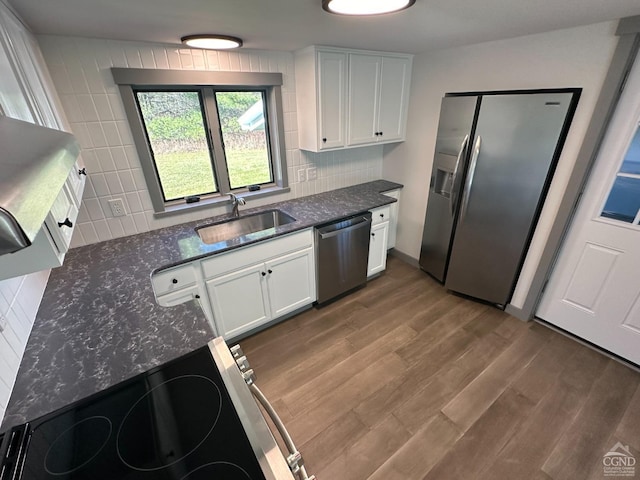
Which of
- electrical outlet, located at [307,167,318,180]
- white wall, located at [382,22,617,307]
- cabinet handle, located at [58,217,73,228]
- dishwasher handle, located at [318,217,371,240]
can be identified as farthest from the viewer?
electrical outlet, located at [307,167,318,180]

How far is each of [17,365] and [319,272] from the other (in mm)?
1756

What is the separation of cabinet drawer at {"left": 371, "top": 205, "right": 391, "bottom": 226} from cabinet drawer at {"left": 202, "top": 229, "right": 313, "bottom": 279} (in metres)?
0.68

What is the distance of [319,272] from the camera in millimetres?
2361

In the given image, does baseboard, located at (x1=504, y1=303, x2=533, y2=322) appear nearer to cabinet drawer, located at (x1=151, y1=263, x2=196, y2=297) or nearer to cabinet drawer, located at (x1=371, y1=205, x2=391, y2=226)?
cabinet drawer, located at (x1=371, y1=205, x2=391, y2=226)

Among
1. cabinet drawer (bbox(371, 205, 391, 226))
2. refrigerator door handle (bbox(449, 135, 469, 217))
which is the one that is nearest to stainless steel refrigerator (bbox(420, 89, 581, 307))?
refrigerator door handle (bbox(449, 135, 469, 217))

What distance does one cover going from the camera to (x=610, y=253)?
1872 mm

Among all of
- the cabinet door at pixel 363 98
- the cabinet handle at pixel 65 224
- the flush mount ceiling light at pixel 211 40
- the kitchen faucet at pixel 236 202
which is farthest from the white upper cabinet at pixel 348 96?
the cabinet handle at pixel 65 224

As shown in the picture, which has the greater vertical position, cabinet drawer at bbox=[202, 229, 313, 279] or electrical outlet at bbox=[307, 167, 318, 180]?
electrical outlet at bbox=[307, 167, 318, 180]

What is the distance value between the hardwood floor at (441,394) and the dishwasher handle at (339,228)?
29.4 inches

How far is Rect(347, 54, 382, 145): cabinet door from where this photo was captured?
90.0 inches

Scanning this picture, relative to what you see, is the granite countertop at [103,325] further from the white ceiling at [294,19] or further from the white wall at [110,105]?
the white ceiling at [294,19]

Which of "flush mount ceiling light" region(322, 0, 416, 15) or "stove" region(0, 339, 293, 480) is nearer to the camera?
"stove" region(0, 339, 293, 480)

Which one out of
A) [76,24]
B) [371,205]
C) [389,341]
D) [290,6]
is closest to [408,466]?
[389,341]

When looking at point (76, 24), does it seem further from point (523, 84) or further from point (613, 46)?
point (613, 46)
